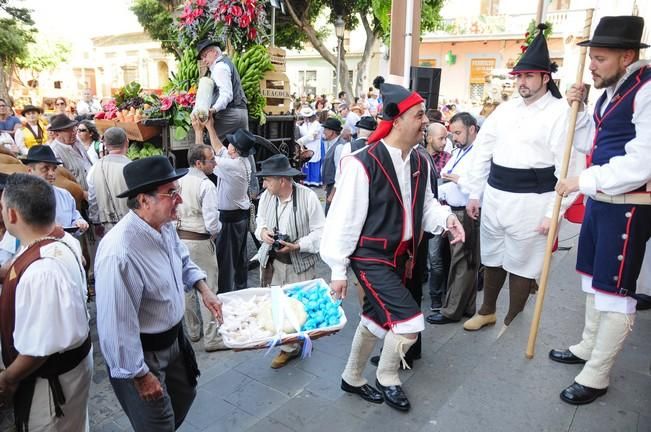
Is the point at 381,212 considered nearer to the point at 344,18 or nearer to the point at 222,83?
the point at 222,83

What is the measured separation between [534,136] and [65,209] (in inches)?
182

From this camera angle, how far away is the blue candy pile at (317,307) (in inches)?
137

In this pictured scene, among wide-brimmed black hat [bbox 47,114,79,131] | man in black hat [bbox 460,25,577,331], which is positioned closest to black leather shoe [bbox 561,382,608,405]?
man in black hat [bbox 460,25,577,331]

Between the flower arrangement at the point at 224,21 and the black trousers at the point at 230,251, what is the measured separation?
2.62 metres

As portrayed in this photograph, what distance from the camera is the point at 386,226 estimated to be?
10.3 ft

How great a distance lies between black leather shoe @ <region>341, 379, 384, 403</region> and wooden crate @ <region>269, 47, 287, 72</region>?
4941 mm

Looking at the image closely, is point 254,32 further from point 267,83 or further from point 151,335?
point 151,335

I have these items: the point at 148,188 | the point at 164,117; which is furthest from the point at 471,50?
the point at 148,188

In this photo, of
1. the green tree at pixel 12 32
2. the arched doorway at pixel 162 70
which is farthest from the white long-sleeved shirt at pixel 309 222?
the arched doorway at pixel 162 70

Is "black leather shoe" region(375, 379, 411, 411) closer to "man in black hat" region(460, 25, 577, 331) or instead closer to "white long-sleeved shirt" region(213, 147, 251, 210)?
"man in black hat" region(460, 25, 577, 331)

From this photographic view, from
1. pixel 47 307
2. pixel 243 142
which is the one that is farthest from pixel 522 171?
pixel 47 307

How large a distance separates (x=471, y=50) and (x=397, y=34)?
26010 mm

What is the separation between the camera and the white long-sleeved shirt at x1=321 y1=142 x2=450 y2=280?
3.11 meters

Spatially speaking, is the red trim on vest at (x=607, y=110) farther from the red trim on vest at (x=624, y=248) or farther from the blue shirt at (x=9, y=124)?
the blue shirt at (x=9, y=124)
